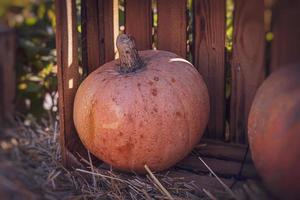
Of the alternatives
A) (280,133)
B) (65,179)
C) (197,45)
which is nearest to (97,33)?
(197,45)

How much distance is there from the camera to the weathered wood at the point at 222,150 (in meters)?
2.08

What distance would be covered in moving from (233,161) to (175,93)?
16.5 inches

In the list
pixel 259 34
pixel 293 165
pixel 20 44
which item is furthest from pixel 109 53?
pixel 293 165

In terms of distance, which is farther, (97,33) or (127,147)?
(97,33)

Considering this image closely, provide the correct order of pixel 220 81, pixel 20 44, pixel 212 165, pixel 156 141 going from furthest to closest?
pixel 20 44 → pixel 220 81 → pixel 212 165 → pixel 156 141

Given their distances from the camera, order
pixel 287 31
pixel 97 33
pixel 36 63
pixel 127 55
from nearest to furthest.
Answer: pixel 287 31
pixel 127 55
pixel 97 33
pixel 36 63

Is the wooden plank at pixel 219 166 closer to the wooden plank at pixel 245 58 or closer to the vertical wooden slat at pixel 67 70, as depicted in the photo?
the wooden plank at pixel 245 58

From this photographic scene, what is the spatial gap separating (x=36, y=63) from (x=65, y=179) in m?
1.04

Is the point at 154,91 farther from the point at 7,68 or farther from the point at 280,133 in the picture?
the point at 7,68

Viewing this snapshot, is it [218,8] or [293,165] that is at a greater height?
[218,8]

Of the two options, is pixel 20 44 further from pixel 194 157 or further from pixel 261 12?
pixel 261 12

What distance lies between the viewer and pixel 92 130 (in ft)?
6.40

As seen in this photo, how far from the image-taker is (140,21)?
229cm

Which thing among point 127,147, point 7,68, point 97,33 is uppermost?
point 97,33
